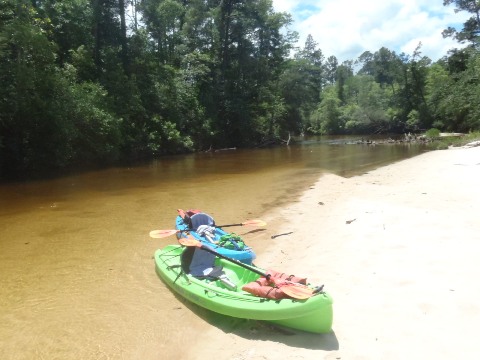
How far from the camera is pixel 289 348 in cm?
389

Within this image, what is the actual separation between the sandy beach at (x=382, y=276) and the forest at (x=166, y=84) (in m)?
13.7

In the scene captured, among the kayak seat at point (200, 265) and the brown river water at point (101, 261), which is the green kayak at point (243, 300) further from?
the brown river water at point (101, 261)

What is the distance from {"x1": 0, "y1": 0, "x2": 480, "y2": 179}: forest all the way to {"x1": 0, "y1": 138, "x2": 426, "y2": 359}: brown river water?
13.1ft

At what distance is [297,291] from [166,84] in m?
27.3

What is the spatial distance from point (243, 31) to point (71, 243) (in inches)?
1255

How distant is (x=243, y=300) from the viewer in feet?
14.7

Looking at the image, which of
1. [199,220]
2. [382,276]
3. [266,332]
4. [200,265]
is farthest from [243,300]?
[199,220]

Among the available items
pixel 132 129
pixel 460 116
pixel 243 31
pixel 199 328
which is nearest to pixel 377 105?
pixel 460 116

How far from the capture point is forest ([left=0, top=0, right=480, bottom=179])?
17.2 metres

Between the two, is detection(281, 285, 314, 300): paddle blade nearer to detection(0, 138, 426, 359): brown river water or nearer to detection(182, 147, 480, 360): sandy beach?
detection(182, 147, 480, 360): sandy beach

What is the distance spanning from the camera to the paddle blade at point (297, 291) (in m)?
4.06

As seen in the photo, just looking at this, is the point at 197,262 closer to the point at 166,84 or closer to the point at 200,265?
the point at 200,265

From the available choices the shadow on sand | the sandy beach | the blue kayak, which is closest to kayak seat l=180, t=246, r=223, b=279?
the blue kayak

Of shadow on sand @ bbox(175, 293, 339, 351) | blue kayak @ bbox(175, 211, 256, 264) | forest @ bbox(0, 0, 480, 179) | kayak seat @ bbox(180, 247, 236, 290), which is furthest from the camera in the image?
forest @ bbox(0, 0, 480, 179)
